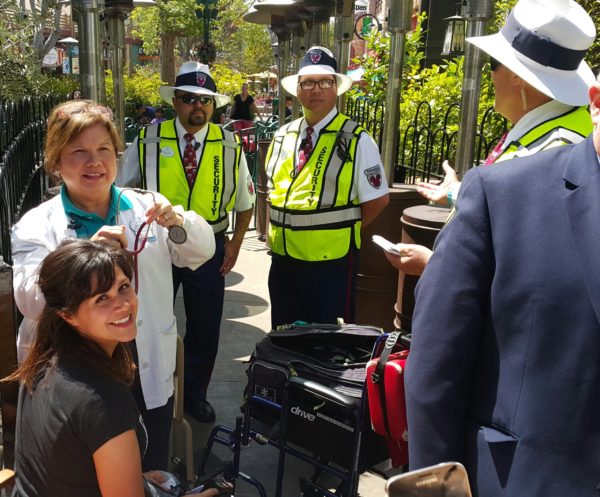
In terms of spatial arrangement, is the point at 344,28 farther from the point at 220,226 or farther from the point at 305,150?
the point at 220,226

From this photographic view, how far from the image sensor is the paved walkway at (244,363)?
3537mm

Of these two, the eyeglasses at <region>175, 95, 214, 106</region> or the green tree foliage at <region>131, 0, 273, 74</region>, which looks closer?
the eyeglasses at <region>175, 95, 214, 106</region>

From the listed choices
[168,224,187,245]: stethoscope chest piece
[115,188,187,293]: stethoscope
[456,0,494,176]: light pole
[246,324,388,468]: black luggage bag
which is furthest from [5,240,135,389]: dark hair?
[456,0,494,176]: light pole

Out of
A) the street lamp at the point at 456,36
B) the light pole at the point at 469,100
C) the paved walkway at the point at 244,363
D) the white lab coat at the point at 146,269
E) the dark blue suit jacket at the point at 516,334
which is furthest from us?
the street lamp at the point at 456,36

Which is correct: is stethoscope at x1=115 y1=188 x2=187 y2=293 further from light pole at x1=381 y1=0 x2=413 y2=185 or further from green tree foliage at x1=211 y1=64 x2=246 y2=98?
green tree foliage at x1=211 y1=64 x2=246 y2=98

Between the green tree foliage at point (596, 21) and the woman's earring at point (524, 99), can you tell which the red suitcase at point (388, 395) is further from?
the green tree foliage at point (596, 21)

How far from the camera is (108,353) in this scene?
201 centimetres

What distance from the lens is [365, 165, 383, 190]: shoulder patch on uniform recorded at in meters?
3.92

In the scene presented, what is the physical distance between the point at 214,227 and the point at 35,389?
223 centimetres

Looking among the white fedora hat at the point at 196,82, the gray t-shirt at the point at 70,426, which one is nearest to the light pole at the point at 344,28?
the white fedora hat at the point at 196,82

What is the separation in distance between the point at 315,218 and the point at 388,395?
1733mm

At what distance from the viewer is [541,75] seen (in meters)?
2.19

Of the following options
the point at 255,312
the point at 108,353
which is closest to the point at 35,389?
the point at 108,353

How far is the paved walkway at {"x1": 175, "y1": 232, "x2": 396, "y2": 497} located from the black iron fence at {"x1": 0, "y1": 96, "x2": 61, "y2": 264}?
5.29 feet
